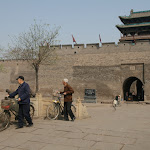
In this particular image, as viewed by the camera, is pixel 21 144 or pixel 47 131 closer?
pixel 21 144

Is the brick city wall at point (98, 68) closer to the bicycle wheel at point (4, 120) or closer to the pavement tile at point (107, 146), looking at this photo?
the bicycle wheel at point (4, 120)

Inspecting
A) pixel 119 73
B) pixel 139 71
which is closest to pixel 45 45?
pixel 119 73

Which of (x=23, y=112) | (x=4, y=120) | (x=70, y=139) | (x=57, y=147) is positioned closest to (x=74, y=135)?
(x=70, y=139)

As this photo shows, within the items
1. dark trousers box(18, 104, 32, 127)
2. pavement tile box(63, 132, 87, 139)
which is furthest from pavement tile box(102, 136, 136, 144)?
dark trousers box(18, 104, 32, 127)

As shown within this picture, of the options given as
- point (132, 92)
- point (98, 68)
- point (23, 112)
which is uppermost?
point (98, 68)

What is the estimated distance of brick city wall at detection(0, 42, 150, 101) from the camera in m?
18.9

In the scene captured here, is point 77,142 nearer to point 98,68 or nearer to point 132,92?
point 98,68

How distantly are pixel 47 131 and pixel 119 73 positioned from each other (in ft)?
49.6

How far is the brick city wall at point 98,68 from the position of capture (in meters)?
18.9

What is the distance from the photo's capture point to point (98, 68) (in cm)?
1978

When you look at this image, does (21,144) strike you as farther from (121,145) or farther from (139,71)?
(139,71)

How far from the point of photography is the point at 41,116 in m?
7.03

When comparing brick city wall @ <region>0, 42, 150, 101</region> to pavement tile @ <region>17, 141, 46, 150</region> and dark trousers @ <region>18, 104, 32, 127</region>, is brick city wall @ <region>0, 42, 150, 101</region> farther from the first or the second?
pavement tile @ <region>17, 141, 46, 150</region>

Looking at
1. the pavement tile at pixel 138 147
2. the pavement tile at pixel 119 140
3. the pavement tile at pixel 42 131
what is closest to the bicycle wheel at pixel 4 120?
the pavement tile at pixel 42 131
